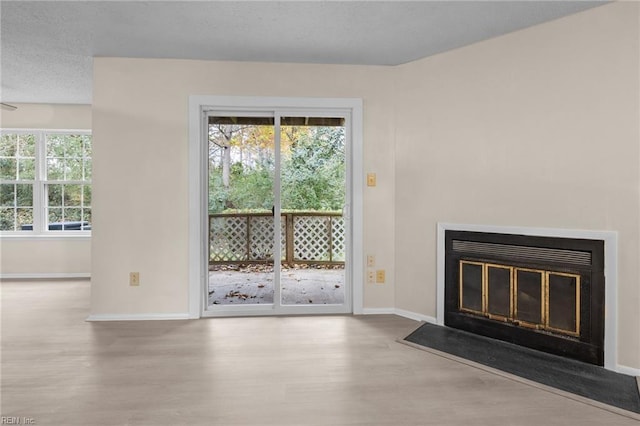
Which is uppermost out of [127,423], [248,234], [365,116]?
[365,116]

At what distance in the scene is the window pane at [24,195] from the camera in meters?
5.18

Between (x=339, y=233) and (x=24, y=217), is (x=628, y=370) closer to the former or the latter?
(x=339, y=233)

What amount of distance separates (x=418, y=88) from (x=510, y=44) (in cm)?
78

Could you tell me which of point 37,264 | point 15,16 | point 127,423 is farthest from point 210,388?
point 37,264

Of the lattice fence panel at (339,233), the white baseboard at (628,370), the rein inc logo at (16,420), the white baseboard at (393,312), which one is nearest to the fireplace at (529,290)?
the white baseboard at (628,370)

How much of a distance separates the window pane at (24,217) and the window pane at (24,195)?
0.08m

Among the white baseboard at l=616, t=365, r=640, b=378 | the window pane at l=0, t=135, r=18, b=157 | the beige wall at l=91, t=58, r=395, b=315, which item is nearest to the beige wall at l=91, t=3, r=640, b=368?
the beige wall at l=91, t=58, r=395, b=315

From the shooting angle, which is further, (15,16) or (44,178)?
(44,178)

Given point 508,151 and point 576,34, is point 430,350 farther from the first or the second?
point 576,34

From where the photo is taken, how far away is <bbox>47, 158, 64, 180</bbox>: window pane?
5.21 meters

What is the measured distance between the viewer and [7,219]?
5164mm

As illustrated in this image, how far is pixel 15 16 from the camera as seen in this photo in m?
2.58

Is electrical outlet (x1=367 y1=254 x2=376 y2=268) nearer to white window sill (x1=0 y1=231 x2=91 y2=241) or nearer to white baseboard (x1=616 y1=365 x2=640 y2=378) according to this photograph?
white baseboard (x1=616 y1=365 x2=640 y2=378)

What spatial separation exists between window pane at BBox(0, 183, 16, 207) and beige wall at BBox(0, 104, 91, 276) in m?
0.50
